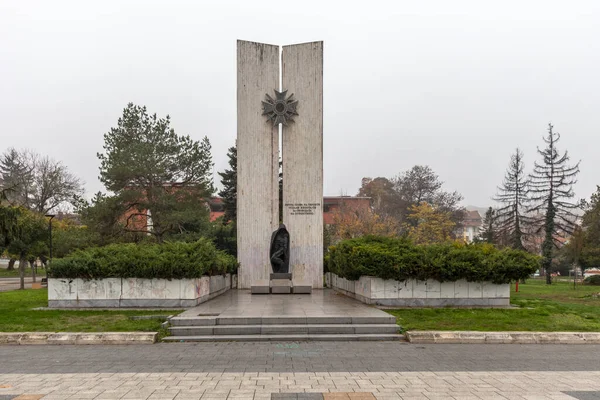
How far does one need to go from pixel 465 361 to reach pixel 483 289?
5.70 metres

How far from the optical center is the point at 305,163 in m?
20.4

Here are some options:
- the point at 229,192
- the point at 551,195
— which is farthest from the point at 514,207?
the point at 229,192

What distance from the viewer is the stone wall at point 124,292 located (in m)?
12.7

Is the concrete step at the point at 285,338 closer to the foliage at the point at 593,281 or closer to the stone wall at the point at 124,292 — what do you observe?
the stone wall at the point at 124,292

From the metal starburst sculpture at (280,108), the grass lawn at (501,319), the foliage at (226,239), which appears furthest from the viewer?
the foliage at (226,239)

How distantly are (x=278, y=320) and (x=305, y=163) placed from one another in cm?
1088

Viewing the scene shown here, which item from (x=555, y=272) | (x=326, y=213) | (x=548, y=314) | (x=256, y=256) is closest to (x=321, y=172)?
(x=256, y=256)

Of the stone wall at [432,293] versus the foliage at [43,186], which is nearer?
the stone wall at [432,293]

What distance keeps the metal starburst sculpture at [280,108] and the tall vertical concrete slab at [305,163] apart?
26 centimetres

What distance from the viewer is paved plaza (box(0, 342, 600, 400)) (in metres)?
6.02

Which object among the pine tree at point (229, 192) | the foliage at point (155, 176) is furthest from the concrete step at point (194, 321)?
the pine tree at point (229, 192)

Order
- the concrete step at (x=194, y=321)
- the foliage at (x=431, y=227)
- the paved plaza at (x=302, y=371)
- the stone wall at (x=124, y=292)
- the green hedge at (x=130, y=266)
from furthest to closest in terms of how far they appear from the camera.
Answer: the foliage at (x=431, y=227), the stone wall at (x=124, y=292), the green hedge at (x=130, y=266), the concrete step at (x=194, y=321), the paved plaza at (x=302, y=371)

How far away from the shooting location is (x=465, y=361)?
7.83 m

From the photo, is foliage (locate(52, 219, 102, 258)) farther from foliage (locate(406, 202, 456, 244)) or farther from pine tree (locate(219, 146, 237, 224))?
foliage (locate(406, 202, 456, 244))
